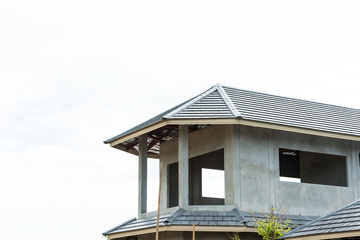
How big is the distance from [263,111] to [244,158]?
175 centimetres

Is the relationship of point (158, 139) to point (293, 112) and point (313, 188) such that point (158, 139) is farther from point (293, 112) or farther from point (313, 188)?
point (313, 188)

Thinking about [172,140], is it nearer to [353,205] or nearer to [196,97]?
[196,97]

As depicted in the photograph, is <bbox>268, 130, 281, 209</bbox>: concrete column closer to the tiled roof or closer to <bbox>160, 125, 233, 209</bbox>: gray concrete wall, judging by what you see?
the tiled roof

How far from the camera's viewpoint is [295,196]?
62.3ft

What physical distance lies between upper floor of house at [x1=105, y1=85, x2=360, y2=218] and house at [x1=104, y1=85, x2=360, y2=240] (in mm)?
30

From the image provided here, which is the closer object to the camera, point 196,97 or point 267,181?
point 267,181

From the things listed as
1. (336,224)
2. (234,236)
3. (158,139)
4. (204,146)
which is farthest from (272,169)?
(336,224)

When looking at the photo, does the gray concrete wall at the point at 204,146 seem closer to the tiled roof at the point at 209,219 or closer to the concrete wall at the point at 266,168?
the concrete wall at the point at 266,168

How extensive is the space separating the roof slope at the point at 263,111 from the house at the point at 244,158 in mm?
33

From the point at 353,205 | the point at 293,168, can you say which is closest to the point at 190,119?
the point at 353,205

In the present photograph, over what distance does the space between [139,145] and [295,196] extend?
18.2ft

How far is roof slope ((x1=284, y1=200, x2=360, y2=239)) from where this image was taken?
13414mm

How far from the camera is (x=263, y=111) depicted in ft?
62.7

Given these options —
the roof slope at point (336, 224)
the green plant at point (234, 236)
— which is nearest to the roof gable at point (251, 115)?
the green plant at point (234, 236)
